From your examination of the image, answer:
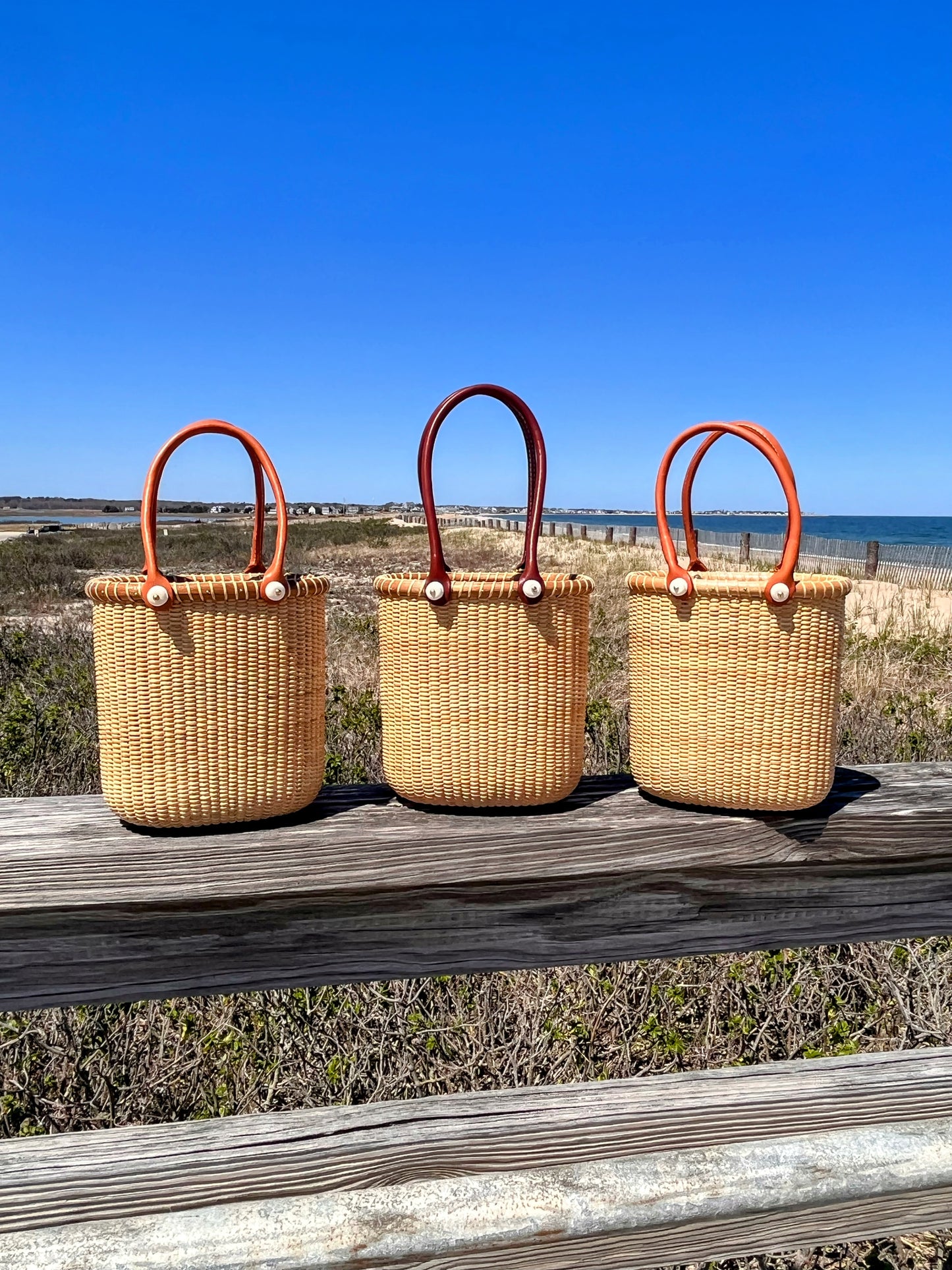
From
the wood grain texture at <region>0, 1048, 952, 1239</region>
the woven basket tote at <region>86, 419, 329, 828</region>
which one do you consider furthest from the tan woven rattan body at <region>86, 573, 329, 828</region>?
Answer: the wood grain texture at <region>0, 1048, 952, 1239</region>

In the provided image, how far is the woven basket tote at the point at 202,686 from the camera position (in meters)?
1.07

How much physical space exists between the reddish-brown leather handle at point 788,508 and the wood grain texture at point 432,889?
1.09ft

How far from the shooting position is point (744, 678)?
1.15 m

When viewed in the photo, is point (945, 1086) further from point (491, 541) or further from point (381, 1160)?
point (491, 541)

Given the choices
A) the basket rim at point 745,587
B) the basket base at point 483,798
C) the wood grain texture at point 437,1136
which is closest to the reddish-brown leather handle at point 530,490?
the basket rim at point 745,587

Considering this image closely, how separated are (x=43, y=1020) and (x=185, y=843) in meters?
1.21

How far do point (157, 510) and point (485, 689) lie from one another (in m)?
0.51

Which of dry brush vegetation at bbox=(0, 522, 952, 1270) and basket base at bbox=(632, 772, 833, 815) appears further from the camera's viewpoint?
dry brush vegetation at bbox=(0, 522, 952, 1270)

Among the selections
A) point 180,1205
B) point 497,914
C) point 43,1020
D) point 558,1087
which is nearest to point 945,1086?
point 558,1087

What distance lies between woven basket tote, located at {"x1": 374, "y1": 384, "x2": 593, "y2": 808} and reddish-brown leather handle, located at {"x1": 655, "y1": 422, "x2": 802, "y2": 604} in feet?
0.42

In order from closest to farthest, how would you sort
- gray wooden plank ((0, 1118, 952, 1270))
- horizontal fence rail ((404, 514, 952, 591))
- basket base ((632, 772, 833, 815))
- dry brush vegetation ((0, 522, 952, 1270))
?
1. gray wooden plank ((0, 1118, 952, 1270))
2. basket base ((632, 772, 833, 815))
3. dry brush vegetation ((0, 522, 952, 1270))
4. horizontal fence rail ((404, 514, 952, 591))

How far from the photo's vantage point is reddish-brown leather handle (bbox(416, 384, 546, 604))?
1.12 meters

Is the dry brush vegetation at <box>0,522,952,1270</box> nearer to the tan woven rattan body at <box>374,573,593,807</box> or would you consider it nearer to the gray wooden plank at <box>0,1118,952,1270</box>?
the gray wooden plank at <box>0,1118,952,1270</box>

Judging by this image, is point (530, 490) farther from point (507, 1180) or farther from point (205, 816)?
point (507, 1180)
